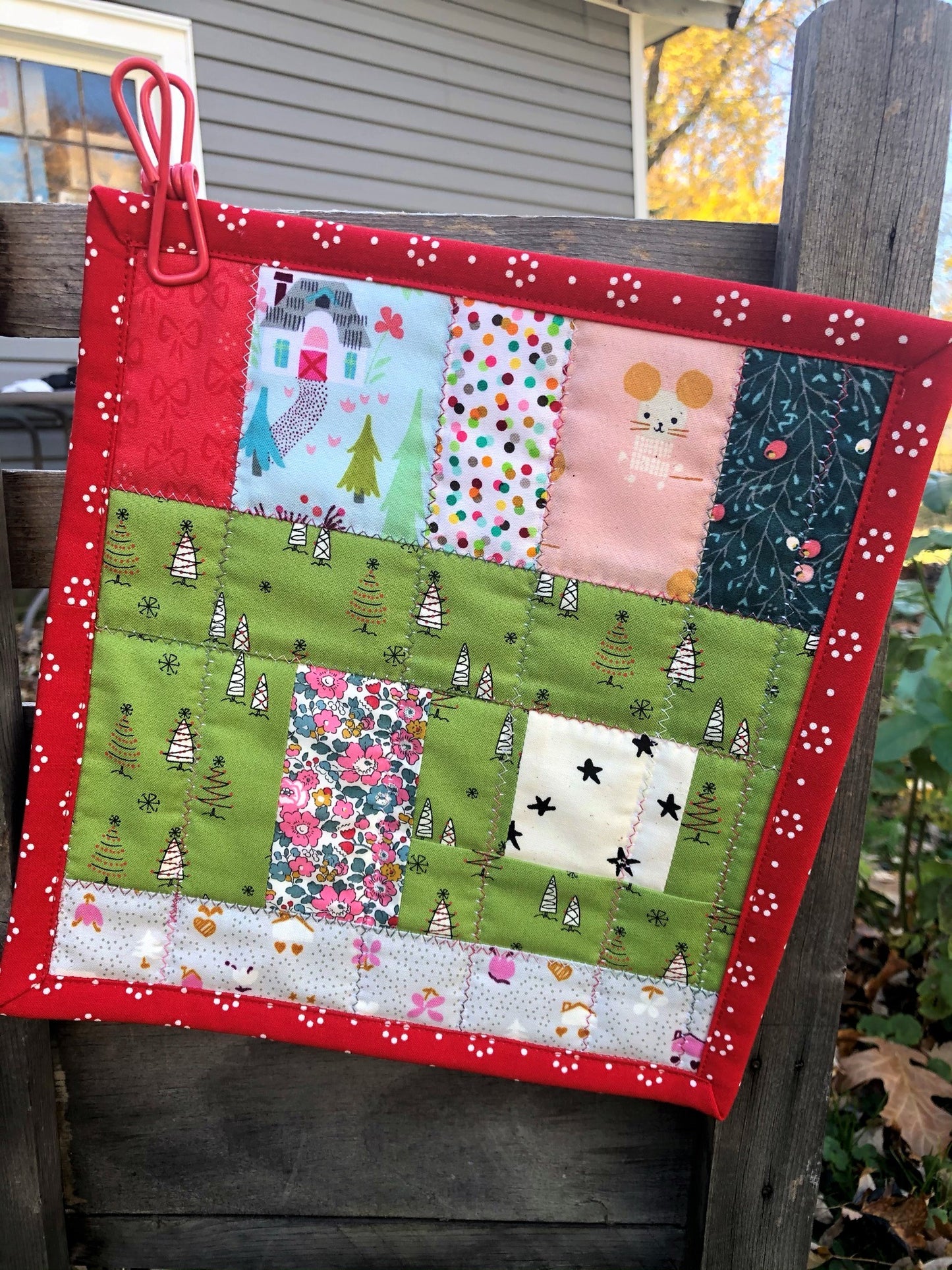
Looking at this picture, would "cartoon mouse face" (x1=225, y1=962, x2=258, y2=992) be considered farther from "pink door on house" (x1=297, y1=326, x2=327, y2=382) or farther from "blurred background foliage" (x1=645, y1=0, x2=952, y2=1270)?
"blurred background foliage" (x1=645, y1=0, x2=952, y2=1270)

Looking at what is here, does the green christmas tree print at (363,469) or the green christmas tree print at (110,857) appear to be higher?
the green christmas tree print at (363,469)

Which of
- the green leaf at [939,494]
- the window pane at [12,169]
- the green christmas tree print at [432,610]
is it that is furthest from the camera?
the window pane at [12,169]

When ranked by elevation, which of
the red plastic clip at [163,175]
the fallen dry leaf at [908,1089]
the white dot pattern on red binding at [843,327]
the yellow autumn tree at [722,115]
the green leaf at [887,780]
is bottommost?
the fallen dry leaf at [908,1089]

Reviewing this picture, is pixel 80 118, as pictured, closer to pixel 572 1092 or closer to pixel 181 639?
pixel 181 639

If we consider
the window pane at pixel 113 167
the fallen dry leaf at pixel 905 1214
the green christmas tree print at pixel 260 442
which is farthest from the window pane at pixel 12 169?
the fallen dry leaf at pixel 905 1214

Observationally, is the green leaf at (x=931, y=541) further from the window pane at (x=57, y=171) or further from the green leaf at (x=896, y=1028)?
the window pane at (x=57, y=171)

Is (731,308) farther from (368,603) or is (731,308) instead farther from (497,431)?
(368,603)

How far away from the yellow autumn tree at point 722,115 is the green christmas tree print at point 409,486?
10.2 metres

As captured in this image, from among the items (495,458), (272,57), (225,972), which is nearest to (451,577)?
(495,458)

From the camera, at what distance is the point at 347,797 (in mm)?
999

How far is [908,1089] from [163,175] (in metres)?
1.81

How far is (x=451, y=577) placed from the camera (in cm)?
95

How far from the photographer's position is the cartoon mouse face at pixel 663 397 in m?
0.90

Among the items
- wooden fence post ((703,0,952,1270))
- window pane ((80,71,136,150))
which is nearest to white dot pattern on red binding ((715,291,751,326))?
wooden fence post ((703,0,952,1270))
